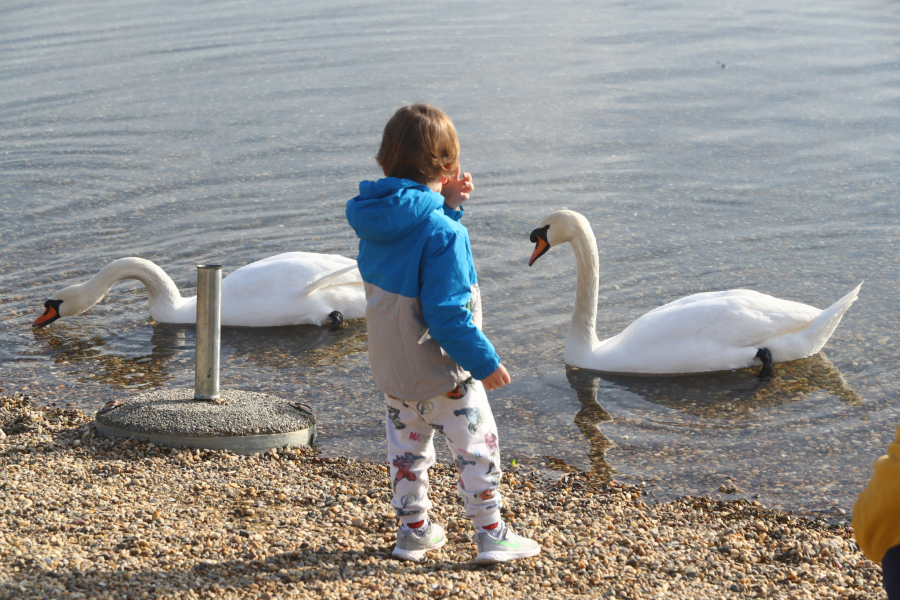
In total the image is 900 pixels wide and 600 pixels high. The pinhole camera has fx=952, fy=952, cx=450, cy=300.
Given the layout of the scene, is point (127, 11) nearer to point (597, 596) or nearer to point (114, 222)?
point (114, 222)

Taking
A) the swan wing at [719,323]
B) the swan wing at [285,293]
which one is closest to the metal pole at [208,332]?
the swan wing at [285,293]

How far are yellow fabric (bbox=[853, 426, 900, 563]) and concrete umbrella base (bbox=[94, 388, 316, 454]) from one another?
372 centimetres

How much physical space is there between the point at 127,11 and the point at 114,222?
23.3 metres

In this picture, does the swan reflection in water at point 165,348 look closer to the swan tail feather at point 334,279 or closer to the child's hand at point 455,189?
the swan tail feather at point 334,279

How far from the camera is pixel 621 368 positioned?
7.14 meters

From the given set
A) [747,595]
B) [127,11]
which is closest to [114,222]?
[747,595]

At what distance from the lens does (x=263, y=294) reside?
8312mm

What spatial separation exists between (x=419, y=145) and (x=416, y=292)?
55 centimetres

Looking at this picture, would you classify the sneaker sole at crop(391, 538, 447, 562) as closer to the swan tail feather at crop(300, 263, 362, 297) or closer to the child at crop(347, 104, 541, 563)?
the child at crop(347, 104, 541, 563)

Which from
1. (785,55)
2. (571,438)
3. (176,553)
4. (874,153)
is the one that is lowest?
(571,438)

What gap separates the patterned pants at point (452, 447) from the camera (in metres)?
3.73

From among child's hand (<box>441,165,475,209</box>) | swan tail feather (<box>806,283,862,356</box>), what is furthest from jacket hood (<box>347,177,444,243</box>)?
swan tail feather (<box>806,283,862,356</box>)

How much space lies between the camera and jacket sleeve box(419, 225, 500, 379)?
3.49 meters

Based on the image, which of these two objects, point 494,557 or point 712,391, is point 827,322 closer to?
point 712,391
